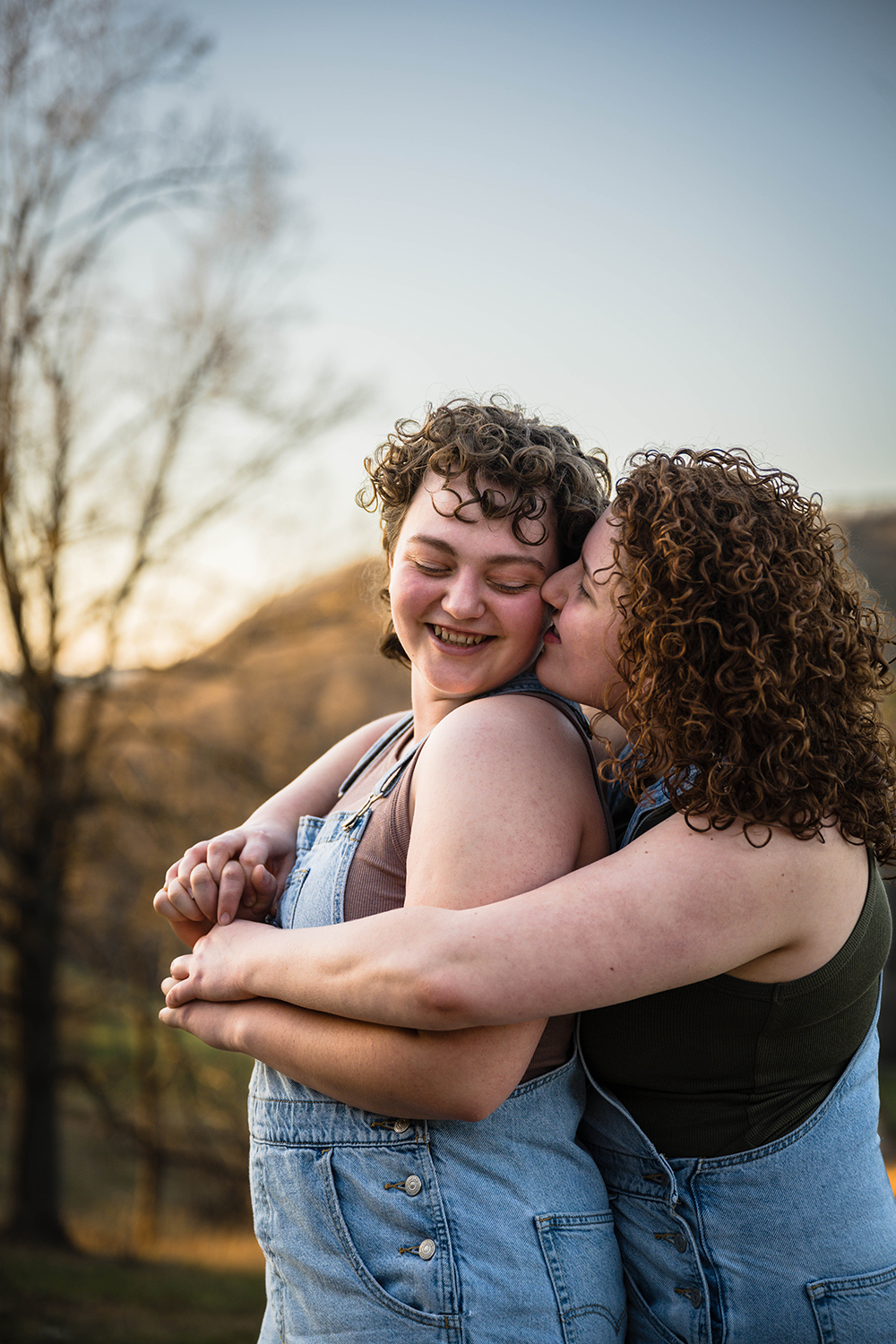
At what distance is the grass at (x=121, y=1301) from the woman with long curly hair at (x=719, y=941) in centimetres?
569

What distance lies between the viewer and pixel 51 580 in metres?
7.20

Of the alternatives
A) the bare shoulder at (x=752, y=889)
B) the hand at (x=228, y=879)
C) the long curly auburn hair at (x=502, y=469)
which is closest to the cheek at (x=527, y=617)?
the long curly auburn hair at (x=502, y=469)

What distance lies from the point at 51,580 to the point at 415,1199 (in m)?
6.64

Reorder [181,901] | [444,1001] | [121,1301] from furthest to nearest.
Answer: [121,1301], [181,901], [444,1001]

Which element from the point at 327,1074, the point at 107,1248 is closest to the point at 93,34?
the point at 327,1074

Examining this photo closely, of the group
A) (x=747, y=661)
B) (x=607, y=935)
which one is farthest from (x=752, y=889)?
(x=747, y=661)

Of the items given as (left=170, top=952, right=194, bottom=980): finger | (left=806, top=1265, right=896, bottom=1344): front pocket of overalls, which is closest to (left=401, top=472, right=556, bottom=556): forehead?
(left=170, top=952, right=194, bottom=980): finger

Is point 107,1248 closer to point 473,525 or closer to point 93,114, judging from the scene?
point 473,525

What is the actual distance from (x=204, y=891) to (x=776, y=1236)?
1.10 metres

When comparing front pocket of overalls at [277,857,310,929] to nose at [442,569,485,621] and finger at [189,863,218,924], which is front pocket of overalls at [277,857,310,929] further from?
nose at [442,569,485,621]

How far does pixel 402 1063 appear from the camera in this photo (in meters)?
1.36

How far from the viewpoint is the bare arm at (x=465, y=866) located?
1.35 metres

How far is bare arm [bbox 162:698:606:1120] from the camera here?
4.42 ft

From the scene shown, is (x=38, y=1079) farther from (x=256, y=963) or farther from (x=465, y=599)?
(x=465, y=599)
